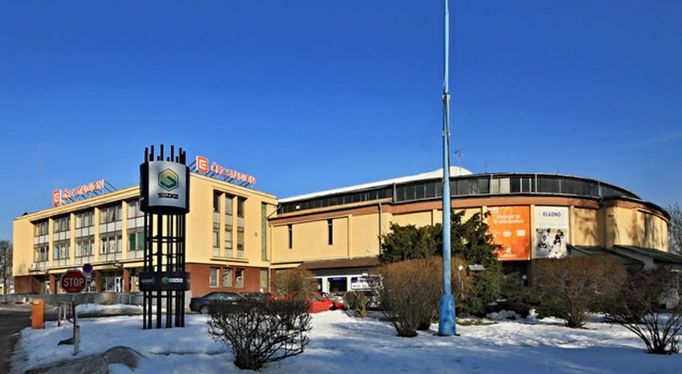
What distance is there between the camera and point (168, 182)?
2136 centimetres

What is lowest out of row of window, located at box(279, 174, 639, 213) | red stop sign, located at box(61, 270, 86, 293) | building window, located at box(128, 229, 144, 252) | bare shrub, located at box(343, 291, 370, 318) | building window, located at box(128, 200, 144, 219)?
bare shrub, located at box(343, 291, 370, 318)

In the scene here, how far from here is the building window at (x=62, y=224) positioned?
217 ft

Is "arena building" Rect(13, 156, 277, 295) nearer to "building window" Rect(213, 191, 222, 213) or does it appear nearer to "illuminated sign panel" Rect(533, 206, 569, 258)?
"building window" Rect(213, 191, 222, 213)

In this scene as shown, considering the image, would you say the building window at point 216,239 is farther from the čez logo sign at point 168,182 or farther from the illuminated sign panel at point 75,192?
the čez logo sign at point 168,182

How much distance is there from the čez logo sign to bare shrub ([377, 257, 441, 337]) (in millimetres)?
7951

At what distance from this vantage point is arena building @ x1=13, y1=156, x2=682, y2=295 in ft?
155

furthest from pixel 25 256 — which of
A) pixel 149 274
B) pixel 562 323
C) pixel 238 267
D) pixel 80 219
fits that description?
pixel 562 323

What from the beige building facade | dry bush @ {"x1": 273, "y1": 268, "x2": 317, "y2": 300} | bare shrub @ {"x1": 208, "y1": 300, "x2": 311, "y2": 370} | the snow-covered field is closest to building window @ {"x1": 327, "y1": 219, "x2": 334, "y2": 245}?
the beige building facade

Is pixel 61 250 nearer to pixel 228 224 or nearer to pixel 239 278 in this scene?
pixel 228 224

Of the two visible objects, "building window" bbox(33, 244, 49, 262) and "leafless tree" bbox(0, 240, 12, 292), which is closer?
"building window" bbox(33, 244, 49, 262)

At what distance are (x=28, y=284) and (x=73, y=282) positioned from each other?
63.5 metres

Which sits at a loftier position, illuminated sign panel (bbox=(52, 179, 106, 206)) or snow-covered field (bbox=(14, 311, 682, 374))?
illuminated sign panel (bbox=(52, 179, 106, 206))

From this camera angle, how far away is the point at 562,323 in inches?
942

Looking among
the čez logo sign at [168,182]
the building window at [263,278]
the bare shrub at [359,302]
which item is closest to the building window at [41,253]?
the building window at [263,278]
